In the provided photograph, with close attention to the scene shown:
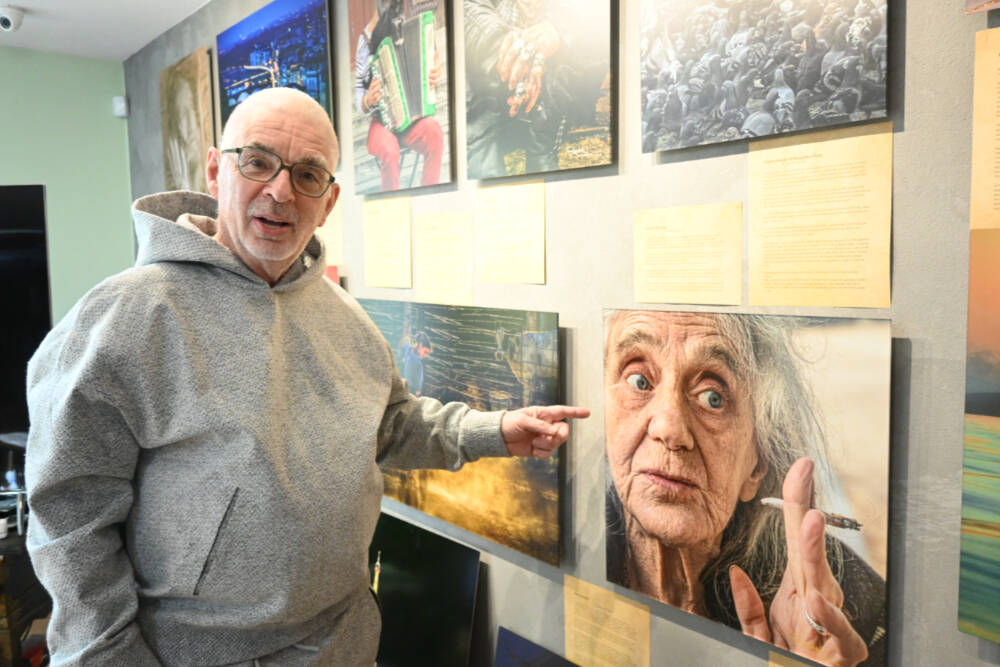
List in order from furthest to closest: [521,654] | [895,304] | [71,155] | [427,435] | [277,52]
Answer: [71,155]
[277,52]
[521,654]
[427,435]
[895,304]

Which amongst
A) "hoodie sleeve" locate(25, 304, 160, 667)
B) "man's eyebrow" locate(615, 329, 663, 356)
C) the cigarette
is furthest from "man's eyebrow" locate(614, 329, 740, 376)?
"hoodie sleeve" locate(25, 304, 160, 667)

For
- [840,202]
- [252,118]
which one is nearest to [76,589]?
[252,118]

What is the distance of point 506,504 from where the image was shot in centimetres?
157

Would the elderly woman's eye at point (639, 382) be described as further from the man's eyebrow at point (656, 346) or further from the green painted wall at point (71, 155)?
the green painted wall at point (71, 155)

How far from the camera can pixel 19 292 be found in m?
2.28

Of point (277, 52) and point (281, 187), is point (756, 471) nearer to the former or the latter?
point (281, 187)

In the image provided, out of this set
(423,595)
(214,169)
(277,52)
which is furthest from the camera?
(277,52)

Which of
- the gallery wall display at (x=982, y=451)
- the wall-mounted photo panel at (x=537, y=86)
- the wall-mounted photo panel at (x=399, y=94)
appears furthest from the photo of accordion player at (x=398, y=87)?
the gallery wall display at (x=982, y=451)

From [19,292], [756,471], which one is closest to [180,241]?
[756,471]

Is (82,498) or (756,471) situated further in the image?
(756,471)

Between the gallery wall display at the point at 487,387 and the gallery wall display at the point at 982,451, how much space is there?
72 cm

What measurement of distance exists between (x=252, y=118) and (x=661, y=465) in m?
0.89

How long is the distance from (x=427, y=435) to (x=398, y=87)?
35.6 inches

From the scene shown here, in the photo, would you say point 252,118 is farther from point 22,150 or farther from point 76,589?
point 22,150
